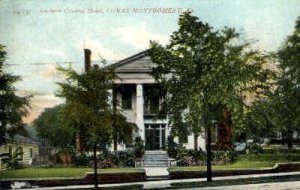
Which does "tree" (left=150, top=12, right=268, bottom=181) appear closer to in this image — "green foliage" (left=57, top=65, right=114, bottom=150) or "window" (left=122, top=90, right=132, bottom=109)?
"green foliage" (left=57, top=65, right=114, bottom=150)

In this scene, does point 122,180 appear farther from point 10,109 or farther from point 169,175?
point 10,109

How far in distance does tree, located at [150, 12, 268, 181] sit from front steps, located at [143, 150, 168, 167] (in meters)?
7.53

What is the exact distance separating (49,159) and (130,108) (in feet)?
29.2

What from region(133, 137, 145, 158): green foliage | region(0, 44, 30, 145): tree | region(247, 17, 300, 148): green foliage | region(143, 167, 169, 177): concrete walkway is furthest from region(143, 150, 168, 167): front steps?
region(0, 44, 30, 145): tree

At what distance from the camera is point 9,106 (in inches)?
896

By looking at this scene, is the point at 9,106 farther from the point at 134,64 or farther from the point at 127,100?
the point at 127,100

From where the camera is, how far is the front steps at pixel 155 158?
29414mm

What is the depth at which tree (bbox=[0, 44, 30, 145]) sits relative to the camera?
73.2 feet

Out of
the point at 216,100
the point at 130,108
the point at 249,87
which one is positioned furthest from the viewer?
the point at 130,108

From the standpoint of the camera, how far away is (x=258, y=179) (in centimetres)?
2181

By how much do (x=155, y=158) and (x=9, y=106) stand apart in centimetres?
1092

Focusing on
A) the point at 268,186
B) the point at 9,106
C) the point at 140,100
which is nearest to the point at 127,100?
the point at 140,100

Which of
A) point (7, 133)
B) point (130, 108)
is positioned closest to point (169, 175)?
point (7, 133)

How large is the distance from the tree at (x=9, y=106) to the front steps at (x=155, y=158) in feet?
29.5
